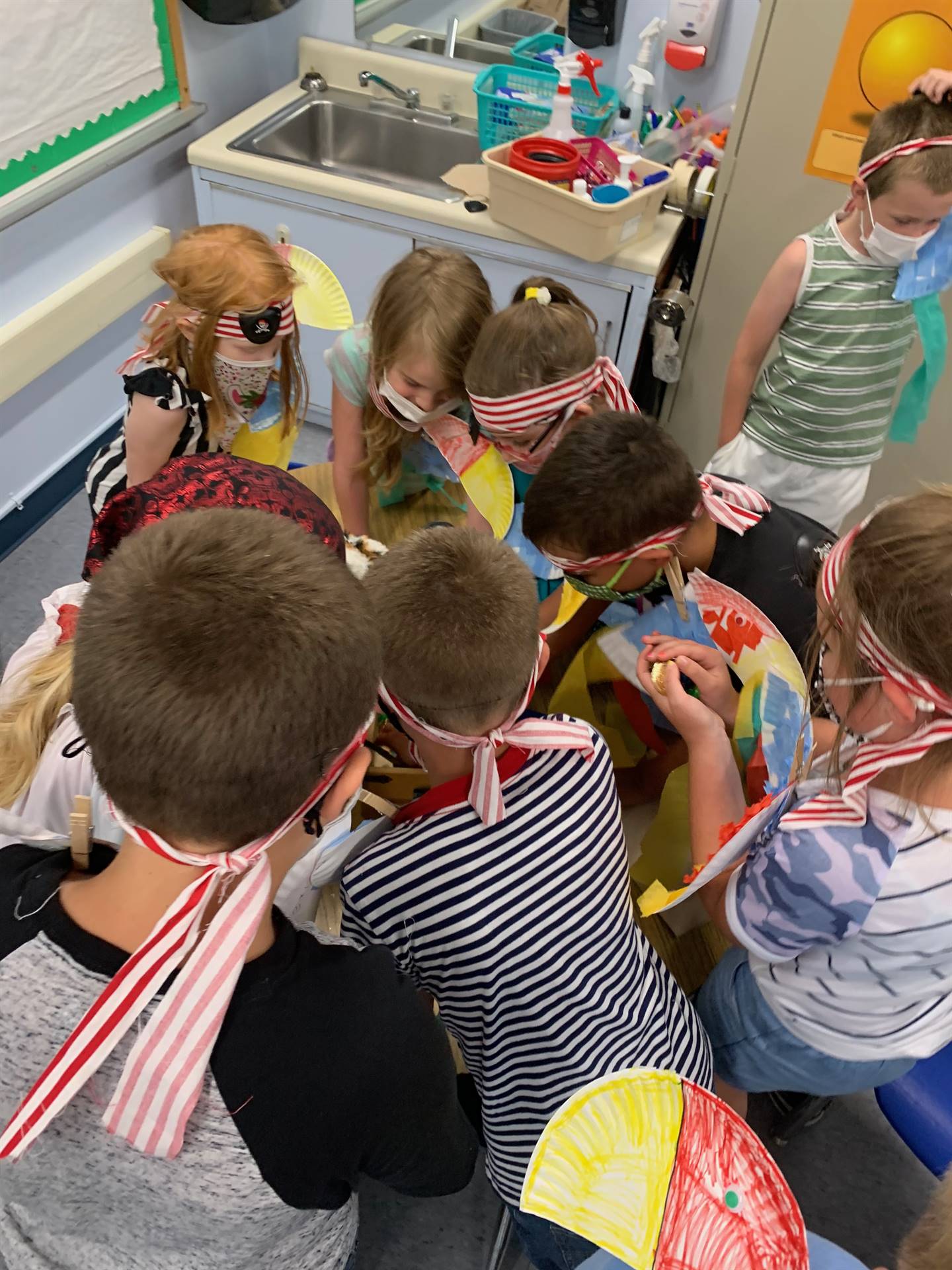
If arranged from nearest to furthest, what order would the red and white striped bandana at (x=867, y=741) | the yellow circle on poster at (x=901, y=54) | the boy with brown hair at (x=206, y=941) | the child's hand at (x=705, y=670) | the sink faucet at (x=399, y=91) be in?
the boy with brown hair at (x=206, y=941)
the red and white striped bandana at (x=867, y=741)
the child's hand at (x=705, y=670)
the yellow circle on poster at (x=901, y=54)
the sink faucet at (x=399, y=91)

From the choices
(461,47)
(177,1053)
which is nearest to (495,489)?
(177,1053)

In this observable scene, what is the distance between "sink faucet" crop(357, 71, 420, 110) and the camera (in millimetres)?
2730

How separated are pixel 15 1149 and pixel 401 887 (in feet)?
1.36

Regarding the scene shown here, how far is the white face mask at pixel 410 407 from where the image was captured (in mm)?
1496

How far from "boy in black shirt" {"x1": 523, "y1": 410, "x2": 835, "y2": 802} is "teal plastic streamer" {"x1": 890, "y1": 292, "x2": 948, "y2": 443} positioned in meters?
0.70

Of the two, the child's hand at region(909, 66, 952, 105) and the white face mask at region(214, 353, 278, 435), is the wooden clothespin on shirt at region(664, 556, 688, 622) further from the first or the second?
the child's hand at region(909, 66, 952, 105)

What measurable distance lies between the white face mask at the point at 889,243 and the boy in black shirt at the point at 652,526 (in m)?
0.67

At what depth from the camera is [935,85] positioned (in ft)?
4.99

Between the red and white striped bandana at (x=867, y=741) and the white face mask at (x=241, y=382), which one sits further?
the white face mask at (x=241, y=382)

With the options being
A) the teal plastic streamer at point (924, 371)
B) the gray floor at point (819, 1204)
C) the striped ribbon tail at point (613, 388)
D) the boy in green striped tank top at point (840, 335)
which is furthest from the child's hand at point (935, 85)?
the gray floor at point (819, 1204)

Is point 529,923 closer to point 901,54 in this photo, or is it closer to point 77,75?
point 901,54

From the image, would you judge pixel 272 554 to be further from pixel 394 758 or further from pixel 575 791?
pixel 394 758

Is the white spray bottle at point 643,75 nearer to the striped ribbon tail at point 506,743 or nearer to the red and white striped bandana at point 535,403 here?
the red and white striped bandana at point 535,403

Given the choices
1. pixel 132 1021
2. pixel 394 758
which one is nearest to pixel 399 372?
pixel 394 758
